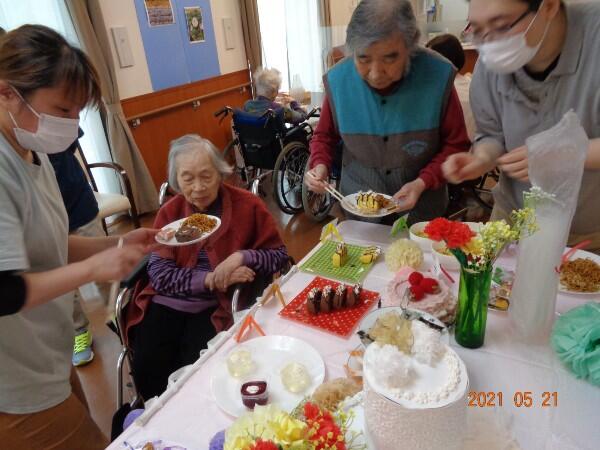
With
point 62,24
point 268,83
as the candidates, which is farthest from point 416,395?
point 268,83

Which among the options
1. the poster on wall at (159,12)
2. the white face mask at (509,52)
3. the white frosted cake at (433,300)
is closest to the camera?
the white frosted cake at (433,300)

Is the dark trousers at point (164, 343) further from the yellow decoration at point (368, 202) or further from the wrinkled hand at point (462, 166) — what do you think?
the wrinkled hand at point (462, 166)

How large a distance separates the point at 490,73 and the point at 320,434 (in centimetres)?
121

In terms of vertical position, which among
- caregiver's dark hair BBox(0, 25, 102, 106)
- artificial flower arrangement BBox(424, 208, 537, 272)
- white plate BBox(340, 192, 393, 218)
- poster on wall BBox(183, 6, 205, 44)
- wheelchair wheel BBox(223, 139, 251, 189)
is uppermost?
poster on wall BBox(183, 6, 205, 44)

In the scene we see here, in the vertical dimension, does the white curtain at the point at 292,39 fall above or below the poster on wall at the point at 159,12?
below

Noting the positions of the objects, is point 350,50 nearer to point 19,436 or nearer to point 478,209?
point 19,436

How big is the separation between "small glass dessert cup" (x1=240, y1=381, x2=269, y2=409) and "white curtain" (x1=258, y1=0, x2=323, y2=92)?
5.15 metres

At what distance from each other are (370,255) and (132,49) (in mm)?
3402

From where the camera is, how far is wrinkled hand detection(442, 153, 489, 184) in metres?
1.26

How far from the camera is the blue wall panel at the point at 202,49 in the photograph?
4.15 m

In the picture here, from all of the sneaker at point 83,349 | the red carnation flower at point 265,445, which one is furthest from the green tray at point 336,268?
the sneaker at point 83,349
